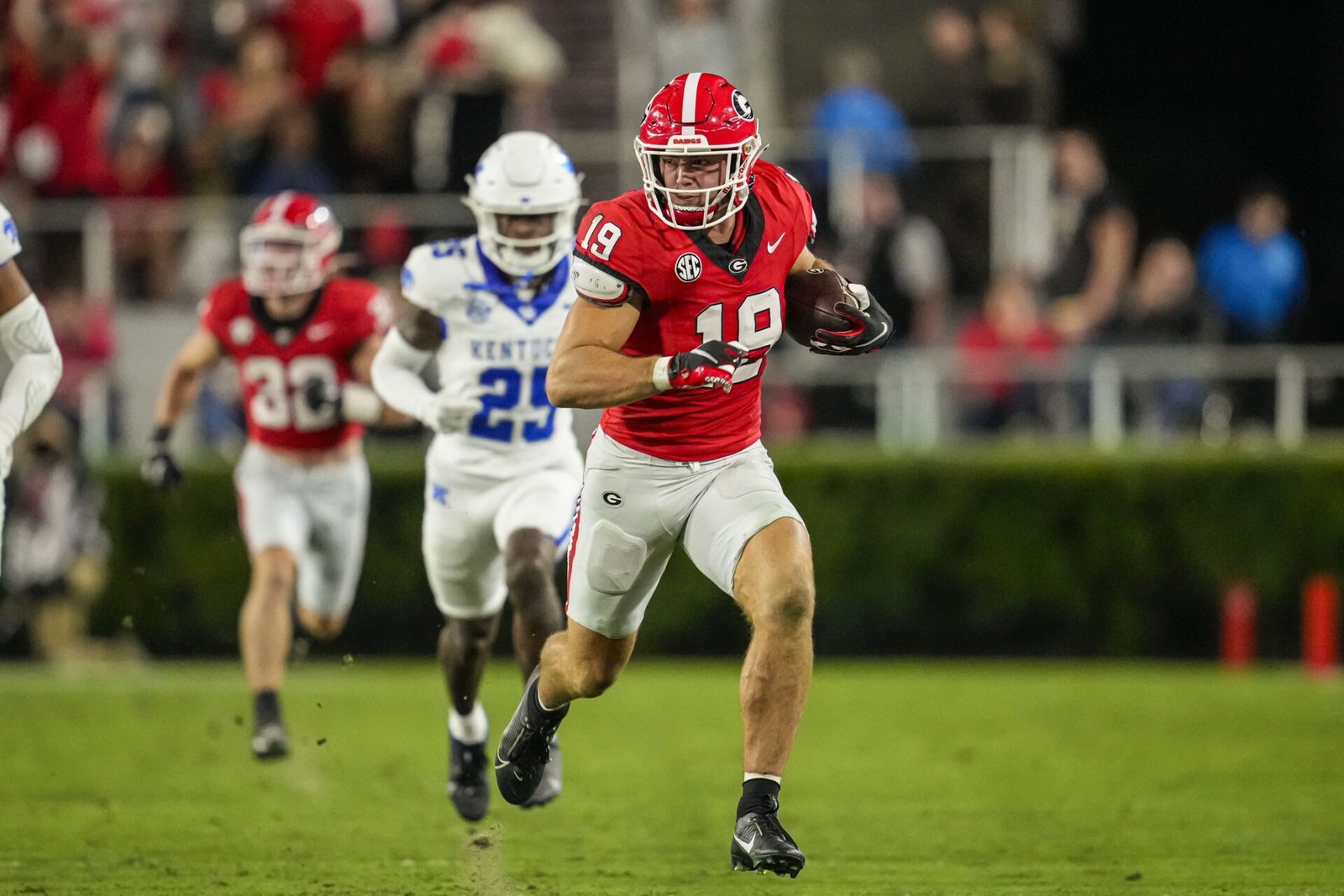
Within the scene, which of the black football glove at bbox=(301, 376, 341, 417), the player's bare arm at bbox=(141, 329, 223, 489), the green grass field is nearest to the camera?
the green grass field

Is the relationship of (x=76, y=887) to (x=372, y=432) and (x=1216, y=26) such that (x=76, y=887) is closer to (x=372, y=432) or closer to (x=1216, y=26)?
(x=372, y=432)

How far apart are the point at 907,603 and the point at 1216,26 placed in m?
6.90

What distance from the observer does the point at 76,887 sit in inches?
249

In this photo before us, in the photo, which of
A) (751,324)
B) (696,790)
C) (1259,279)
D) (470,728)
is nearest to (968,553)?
(1259,279)

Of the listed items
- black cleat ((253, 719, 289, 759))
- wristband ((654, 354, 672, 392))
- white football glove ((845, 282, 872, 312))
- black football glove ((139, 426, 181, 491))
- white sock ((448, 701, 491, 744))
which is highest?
white football glove ((845, 282, 872, 312))

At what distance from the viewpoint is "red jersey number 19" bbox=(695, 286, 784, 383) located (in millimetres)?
5992

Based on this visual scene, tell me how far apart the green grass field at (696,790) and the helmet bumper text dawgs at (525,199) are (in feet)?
6.97

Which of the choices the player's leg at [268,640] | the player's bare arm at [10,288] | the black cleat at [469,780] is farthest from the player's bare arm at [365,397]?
the player's bare arm at [10,288]

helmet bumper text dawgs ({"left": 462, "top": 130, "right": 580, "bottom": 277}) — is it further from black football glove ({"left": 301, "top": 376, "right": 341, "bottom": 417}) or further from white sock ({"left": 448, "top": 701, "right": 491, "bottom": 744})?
white sock ({"left": 448, "top": 701, "right": 491, "bottom": 744})

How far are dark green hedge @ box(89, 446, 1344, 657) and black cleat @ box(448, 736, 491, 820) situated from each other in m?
5.67

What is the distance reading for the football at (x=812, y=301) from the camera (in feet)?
20.2

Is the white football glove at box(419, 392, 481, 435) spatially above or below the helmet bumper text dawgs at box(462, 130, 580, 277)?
below

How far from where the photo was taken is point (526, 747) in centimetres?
662

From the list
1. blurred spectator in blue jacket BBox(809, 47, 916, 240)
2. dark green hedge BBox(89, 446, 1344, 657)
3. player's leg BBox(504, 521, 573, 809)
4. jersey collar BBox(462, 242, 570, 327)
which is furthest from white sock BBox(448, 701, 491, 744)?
blurred spectator in blue jacket BBox(809, 47, 916, 240)
